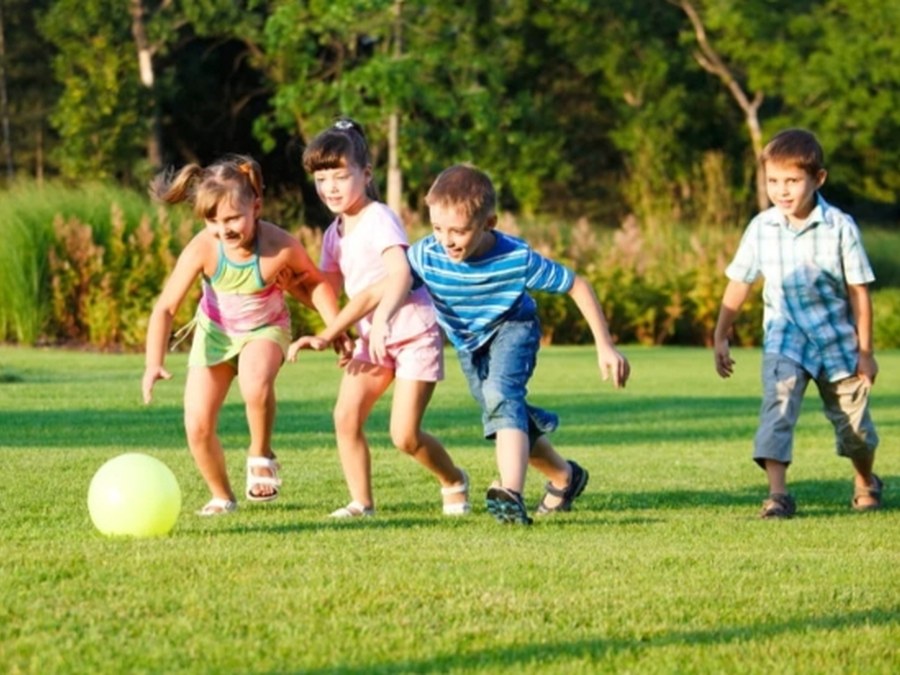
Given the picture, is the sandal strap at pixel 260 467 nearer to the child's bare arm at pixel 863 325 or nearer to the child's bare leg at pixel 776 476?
the child's bare leg at pixel 776 476

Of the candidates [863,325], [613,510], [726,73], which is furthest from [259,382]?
[726,73]

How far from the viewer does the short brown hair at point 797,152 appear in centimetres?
862

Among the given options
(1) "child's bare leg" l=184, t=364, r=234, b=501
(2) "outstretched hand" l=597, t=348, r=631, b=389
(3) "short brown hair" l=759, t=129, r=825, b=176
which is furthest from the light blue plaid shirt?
(1) "child's bare leg" l=184, t=364, r=234, b=501

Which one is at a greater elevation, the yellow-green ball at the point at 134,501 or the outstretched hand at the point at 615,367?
the outstretched hand at the point at 615,367

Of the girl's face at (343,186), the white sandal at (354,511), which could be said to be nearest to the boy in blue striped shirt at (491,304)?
the girl's face at (343,186)

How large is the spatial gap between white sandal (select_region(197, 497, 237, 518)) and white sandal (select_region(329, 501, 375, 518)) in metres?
0.43

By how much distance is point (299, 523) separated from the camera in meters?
7.80

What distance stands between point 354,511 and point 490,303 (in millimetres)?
1047

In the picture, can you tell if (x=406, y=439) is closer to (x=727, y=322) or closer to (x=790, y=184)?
(x=727, y=322)

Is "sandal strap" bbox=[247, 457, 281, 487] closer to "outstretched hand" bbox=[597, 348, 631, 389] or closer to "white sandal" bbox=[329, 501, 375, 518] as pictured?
"white sandal" bbox=[329, 501, 375, 518]

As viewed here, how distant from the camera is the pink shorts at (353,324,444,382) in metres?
8.27

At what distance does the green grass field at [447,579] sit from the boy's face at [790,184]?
1.41 metres

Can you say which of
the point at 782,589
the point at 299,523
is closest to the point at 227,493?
the point at 299,523

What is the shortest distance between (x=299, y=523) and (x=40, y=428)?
17.3ft
